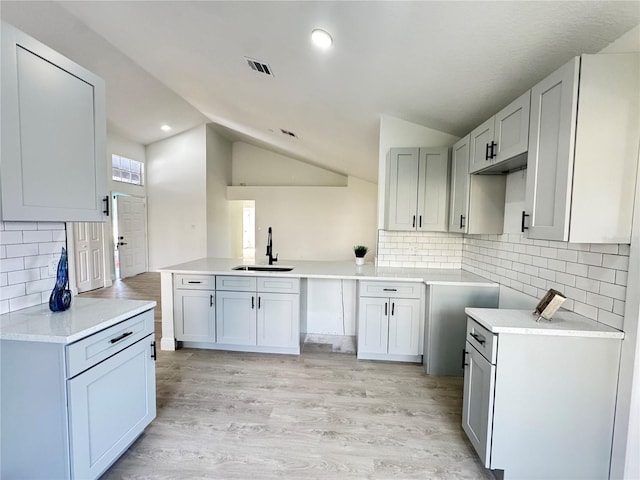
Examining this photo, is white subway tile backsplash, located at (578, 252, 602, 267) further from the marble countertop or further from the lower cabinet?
the lower cabinet

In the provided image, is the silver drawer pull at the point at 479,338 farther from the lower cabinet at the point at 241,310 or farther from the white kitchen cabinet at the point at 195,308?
the white kitchen cabinet at the point at 195,308

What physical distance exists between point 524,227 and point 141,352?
2.39 metres

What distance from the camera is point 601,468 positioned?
1.46 meters

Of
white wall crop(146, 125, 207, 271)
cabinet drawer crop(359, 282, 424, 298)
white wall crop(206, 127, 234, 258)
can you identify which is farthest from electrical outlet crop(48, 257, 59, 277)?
white wall crop(206, 127, 234, 258)

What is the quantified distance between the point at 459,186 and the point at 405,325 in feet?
4.68

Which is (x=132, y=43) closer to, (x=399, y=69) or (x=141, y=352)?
(x=399, y=69)

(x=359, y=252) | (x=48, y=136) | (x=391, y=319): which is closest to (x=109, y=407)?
(x=48, y=136)

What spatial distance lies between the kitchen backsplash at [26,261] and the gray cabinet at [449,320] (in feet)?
9.23

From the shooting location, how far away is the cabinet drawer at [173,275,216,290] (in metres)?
2.99

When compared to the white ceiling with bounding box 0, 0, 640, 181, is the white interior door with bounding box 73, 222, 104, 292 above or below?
below

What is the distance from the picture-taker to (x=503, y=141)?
1.94m

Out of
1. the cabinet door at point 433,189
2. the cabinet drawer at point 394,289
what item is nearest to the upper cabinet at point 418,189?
the cabinet door at point 433,189

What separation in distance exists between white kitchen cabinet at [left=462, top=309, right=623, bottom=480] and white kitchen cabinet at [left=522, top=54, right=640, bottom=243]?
52cm

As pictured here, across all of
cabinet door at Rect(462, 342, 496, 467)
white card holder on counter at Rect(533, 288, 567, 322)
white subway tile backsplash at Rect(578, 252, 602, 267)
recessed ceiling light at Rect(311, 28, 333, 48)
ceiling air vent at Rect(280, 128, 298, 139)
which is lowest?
cabinet door at Rect(462, 342, 496, 467)
